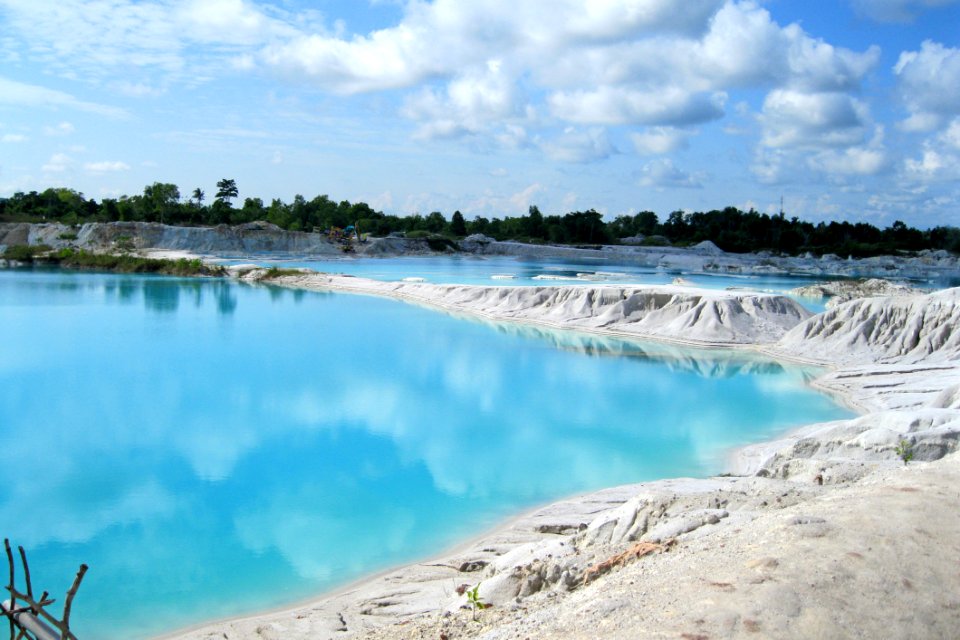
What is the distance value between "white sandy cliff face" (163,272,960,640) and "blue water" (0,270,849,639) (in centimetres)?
106

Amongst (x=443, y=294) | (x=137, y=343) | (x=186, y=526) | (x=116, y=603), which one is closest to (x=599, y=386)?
(x=186, y=526)

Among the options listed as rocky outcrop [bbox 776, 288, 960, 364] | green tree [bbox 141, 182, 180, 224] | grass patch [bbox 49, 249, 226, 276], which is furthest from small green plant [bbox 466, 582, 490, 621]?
green tree [bbox 141, 182, 180, 224]

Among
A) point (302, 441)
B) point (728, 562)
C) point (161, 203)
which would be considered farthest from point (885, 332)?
point (161, 203)

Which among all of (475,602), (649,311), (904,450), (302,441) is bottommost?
(302,441)

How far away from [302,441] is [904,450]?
9207mm

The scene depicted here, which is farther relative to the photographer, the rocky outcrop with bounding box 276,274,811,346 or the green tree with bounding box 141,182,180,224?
the green tree with bounding box 141,182,180,224

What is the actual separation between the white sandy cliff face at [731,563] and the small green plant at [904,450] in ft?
0.22

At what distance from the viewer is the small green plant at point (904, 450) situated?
9766 millimetres

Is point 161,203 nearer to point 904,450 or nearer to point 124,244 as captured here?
point 124,244

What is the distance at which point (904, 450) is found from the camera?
9.88 metres

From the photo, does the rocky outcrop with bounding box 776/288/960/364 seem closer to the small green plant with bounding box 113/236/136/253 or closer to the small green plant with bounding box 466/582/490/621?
the small green plant with bounding box 466/582/490/621

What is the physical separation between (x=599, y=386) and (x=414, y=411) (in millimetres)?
5270

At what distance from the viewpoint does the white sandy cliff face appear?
4438 mm

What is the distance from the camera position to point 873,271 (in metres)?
79.4
